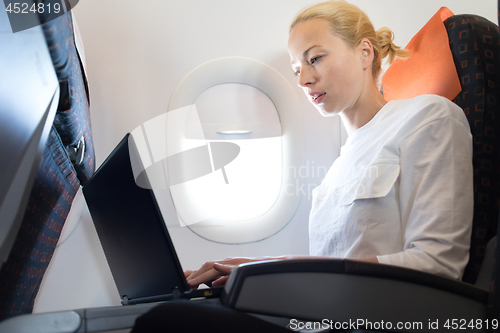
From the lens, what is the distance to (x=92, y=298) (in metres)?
1.65

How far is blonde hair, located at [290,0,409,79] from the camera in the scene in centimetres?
123

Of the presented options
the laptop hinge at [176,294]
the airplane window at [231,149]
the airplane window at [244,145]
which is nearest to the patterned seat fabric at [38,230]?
the laptop hinge at [176,294]

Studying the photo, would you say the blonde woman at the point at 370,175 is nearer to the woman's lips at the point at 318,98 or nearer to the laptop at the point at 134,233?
the woman's lips at the point at 318,98

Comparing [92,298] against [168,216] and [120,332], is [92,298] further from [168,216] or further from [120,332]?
[120,332]

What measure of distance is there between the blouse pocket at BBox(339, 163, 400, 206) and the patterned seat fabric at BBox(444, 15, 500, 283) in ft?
0.61

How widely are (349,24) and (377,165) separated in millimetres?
563

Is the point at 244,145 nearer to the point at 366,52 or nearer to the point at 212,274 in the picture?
the point at 366,52

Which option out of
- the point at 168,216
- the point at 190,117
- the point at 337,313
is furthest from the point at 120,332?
the point at 190,117

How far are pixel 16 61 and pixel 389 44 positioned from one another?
1213 mm

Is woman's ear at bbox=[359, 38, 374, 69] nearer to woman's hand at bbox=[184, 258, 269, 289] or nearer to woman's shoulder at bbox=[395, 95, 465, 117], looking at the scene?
woman's shoulder at bbox=[395, 95, 465, 117]

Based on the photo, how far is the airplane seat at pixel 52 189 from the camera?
84 centimetres

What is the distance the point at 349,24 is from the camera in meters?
1.25

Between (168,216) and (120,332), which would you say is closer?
(120,332)

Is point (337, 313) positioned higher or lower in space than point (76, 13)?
lower
